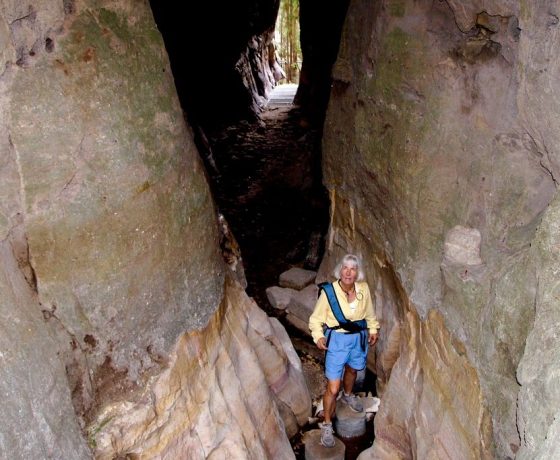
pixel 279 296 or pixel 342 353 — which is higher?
pixel 342 353

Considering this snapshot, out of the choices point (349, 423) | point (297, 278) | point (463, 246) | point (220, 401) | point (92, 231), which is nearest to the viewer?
point (92, 231)

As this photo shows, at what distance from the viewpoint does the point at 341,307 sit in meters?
4.17

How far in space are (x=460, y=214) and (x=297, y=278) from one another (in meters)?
3.61

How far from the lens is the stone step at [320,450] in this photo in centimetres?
446

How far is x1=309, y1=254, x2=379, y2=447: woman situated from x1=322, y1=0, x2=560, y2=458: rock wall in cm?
34

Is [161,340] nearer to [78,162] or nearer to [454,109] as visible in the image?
[78,162]

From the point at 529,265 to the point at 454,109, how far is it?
136 cm

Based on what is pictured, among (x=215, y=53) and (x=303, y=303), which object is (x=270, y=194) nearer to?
(x=303, y=303)

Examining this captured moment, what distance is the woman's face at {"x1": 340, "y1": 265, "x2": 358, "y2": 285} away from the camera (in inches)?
157

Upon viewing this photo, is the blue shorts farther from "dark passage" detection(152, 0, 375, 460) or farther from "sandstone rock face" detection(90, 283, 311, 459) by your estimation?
"dark passage" detection(152, 0, 375, 460)

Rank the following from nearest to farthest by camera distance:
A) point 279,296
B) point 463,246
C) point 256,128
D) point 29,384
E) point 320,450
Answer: point 29,384
point 463,246
point 320,450
point 279,296
point 256,128

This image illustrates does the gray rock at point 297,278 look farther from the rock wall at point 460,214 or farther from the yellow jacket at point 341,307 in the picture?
the yellow jacket at point 341,307

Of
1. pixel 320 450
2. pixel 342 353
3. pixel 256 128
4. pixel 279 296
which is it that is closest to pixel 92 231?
pixel 342 353

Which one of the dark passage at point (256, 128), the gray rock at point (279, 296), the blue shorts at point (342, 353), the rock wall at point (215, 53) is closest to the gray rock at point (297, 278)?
the gray rock at point (279, 296)
